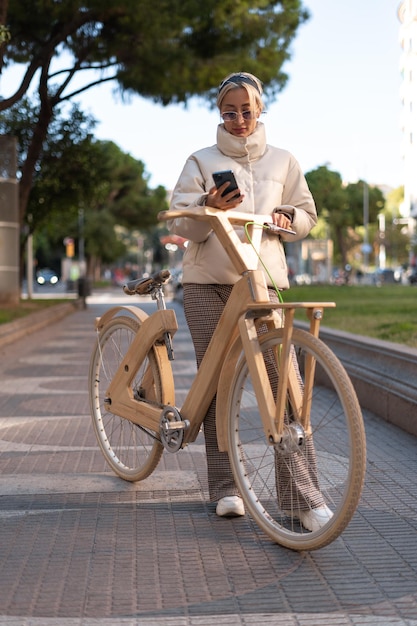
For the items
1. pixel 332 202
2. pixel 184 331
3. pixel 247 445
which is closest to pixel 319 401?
pixel 247 445

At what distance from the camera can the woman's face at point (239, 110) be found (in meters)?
4.78

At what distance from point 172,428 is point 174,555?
750 millimetres

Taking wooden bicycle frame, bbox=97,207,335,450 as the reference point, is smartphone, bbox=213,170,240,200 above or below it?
above

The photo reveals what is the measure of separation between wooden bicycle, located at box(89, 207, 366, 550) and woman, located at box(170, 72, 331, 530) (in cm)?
19

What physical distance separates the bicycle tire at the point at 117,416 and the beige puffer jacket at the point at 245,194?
63 centimetres

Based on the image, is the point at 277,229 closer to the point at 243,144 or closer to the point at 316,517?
the point at 243,144

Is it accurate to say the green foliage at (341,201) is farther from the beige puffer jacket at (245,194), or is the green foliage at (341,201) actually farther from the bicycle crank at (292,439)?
the bicycle crank at (292,439)

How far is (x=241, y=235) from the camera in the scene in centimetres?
484

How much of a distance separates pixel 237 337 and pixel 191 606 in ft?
4.24

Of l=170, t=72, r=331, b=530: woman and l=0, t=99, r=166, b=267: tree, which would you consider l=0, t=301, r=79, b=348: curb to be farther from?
l=170, t=72, r=331, b=530: woman

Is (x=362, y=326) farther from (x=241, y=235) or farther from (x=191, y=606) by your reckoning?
(x=191, y=606)

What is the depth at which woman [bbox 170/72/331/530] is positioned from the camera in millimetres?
4785

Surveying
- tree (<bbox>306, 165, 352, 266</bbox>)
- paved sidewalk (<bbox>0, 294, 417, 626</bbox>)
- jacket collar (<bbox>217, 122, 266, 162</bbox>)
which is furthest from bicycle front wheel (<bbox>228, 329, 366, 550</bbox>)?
tree (<bbox>306, 165, 352, 266</bbox>)

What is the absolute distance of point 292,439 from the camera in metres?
4.26
